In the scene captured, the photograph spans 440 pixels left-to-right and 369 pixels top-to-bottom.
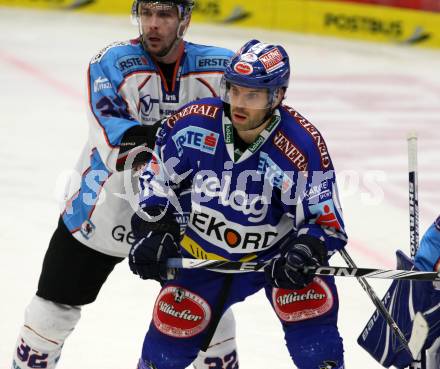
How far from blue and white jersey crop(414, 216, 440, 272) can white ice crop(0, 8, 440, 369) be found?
132cm

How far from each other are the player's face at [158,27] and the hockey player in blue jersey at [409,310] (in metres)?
1.19

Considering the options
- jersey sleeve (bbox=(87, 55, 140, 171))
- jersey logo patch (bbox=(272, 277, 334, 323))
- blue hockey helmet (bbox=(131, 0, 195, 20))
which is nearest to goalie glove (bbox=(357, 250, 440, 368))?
jersey logo patch (bbox=(272, 277, 334, 323))

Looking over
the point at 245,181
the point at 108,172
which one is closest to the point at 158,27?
the point at 108,172

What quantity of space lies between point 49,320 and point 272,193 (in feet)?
3.64

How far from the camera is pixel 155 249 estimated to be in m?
3.72

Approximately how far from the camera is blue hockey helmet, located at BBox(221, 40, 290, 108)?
3.69 metres

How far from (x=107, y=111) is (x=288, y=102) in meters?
4.95

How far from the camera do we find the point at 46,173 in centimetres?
750

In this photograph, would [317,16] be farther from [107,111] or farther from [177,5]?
[107,111]

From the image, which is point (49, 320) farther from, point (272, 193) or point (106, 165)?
point (272, 193)

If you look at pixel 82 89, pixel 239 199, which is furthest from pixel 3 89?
pixel 239 199

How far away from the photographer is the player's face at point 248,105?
3.70 m

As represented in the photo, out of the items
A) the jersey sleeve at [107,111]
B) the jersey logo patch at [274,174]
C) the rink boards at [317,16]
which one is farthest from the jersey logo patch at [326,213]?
the rink boards at [317,16]

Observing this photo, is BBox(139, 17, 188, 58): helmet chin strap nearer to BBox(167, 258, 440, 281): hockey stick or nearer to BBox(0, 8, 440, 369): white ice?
BBox(167, 258, 440, 281): hockey stick
